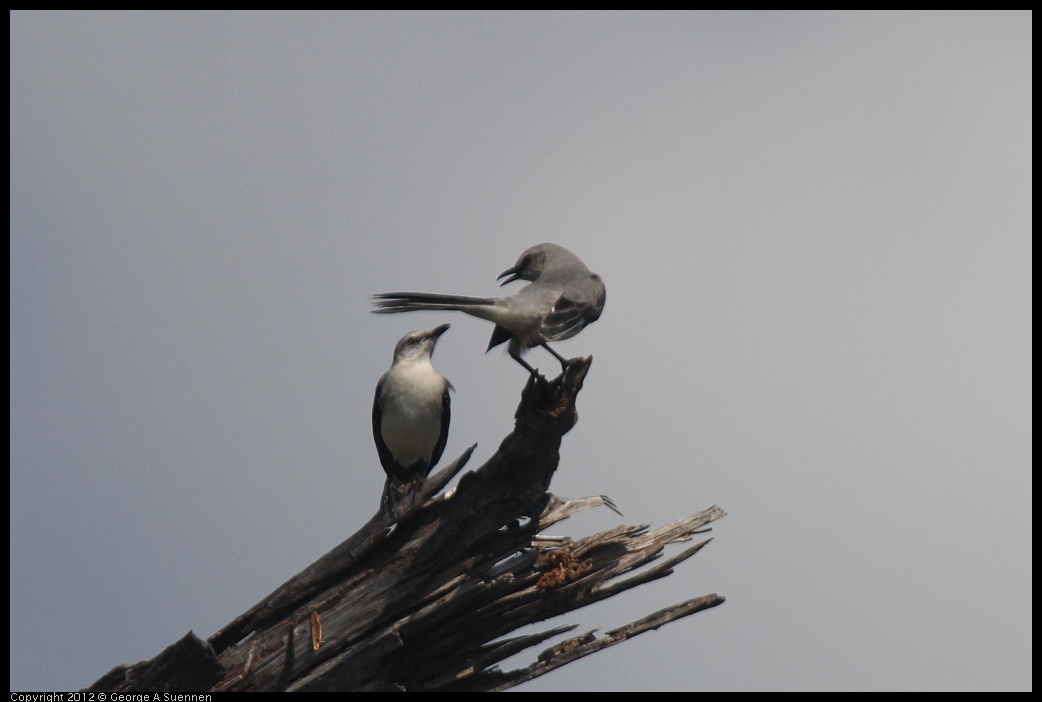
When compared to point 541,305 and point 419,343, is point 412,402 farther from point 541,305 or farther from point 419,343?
point 541,305

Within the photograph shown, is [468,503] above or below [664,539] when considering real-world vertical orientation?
above

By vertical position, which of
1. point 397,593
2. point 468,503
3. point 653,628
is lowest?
point 653,628

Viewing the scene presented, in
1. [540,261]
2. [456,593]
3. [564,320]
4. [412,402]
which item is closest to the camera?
[456,593]

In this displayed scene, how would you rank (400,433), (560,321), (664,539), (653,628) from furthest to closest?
(400,433) → (560,321) → (664,539) → (653,628)

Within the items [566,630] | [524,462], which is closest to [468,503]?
[524,462]


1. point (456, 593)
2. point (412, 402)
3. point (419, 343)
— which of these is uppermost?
point (419, 343)

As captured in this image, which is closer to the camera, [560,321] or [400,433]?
[560,321]

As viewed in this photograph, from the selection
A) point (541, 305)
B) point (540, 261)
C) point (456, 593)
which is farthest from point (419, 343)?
point (456, 593)

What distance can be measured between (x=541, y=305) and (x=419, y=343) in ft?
9.51

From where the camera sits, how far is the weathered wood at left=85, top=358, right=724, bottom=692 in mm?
5738

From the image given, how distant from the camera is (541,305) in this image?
6.66 metres
